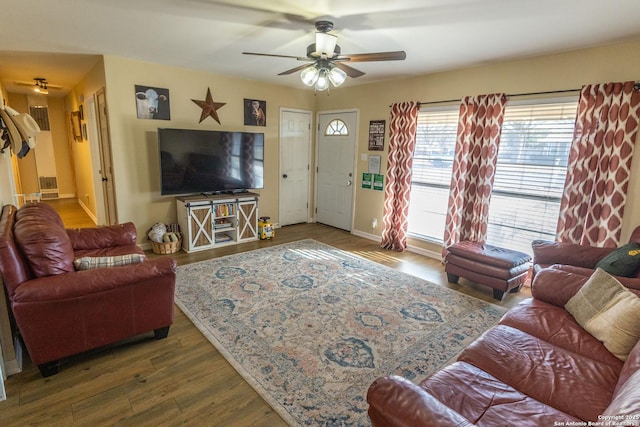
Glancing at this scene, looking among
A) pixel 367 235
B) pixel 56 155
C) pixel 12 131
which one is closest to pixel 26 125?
pixel 12 131

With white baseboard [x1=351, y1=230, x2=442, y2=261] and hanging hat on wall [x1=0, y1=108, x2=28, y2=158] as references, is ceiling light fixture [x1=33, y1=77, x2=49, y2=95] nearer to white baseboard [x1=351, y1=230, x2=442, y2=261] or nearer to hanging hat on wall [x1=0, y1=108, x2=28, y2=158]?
hanging hat on wall [x1=0, y1=108, x2=28, y2=158]

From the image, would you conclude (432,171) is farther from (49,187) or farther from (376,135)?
(49,187)

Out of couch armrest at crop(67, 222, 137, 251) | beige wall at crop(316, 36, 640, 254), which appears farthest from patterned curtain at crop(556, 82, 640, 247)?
couch armrest at crop(67, 222, 137, 251)

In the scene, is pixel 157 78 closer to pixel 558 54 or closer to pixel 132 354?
pixel 132 354

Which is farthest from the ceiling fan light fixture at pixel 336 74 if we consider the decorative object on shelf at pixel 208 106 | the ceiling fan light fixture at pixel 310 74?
the decorative object on shelf at pixel 208 106

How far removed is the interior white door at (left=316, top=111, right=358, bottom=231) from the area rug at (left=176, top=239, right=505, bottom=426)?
5.77 feet

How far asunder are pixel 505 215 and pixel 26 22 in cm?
Result: 515

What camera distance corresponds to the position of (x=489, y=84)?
3.84m

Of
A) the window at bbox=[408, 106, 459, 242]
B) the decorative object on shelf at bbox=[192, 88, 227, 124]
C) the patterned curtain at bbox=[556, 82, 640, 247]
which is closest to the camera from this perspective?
the patterned curtain at bbox=[556, 82, 640, 247]

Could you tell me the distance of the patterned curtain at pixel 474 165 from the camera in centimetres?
379

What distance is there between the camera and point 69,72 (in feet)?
15.9

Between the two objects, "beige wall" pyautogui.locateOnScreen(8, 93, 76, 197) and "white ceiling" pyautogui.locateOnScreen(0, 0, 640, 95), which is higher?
"white ceiling" pyautogui.locateOnScreen(0, 0, 640, 95)

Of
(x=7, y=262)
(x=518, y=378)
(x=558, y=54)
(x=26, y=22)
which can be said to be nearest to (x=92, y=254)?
(x=7, y=262)

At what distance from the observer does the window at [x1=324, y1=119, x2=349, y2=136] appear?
5616 millimetres
